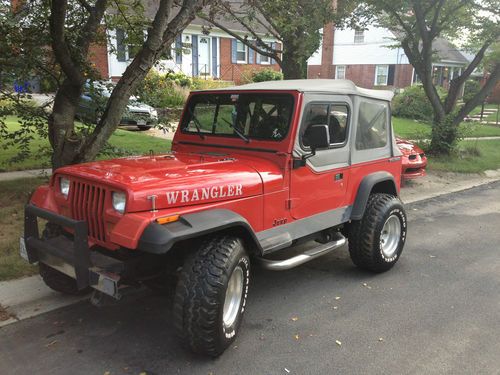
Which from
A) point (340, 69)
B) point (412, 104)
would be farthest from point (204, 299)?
point (340, 69)

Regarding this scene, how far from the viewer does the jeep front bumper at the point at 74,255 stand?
2973 millimetres

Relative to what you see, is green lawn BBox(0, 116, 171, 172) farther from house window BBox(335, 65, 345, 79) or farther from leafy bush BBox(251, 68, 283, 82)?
house window BBox(335, 65, 345, 79)

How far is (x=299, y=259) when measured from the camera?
4020mm

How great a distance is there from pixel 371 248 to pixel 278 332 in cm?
152

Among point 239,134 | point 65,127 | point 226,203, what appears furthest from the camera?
point 65,127

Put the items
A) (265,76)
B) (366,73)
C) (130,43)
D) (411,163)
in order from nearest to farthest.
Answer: (130,43), (411,163), (265,76), (366,73)

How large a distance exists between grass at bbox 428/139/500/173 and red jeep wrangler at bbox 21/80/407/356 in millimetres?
6926

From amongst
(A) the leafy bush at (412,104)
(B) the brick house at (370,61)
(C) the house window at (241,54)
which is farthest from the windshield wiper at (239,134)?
(B) the brick house at (370,61)

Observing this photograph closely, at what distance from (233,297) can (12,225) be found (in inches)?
132

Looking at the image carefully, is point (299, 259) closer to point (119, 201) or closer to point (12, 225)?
point (119, 201)

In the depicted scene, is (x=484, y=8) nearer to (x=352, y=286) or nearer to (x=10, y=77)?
(x=352, y=286)

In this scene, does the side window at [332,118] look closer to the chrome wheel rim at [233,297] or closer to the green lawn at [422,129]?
the chrome wheel rim at [233,297]

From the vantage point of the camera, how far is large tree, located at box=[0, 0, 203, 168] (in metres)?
5.27

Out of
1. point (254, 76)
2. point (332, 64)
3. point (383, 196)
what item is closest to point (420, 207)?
point (383, 196)
